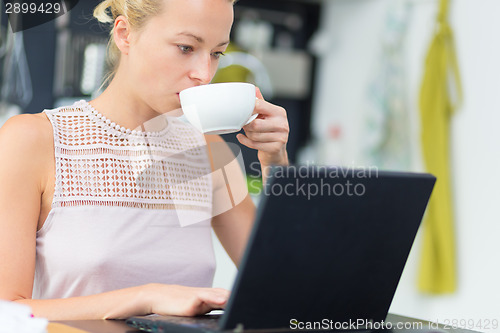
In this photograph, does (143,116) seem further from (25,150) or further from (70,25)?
(70,25)

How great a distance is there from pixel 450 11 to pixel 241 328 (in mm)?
2297

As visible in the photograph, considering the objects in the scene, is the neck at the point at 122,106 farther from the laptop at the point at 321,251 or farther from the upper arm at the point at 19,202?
the laptop at the point at 321,251

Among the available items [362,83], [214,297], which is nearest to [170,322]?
[214,297]

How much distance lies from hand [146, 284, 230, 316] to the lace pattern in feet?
1.19

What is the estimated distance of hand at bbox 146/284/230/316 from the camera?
78cm

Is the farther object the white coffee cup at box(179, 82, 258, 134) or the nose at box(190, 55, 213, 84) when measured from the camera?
the nose at box(190, 55, 213, 84)

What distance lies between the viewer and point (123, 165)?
1.20 metres

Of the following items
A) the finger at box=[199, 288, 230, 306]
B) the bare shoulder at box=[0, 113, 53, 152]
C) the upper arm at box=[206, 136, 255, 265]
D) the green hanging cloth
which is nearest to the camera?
the finger at box=[199, 288, 230, 306]

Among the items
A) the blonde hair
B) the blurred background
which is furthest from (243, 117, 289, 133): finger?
the blurred background

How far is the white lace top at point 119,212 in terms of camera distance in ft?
3.55

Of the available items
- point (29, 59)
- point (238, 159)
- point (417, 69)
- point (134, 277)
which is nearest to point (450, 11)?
point (417, 69)

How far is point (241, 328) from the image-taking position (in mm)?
691

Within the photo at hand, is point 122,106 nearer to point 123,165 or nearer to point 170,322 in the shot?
point 123,165

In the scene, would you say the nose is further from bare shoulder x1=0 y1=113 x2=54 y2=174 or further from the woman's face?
bare shoulder x1=0 y1=113 x2=54 y2=174
